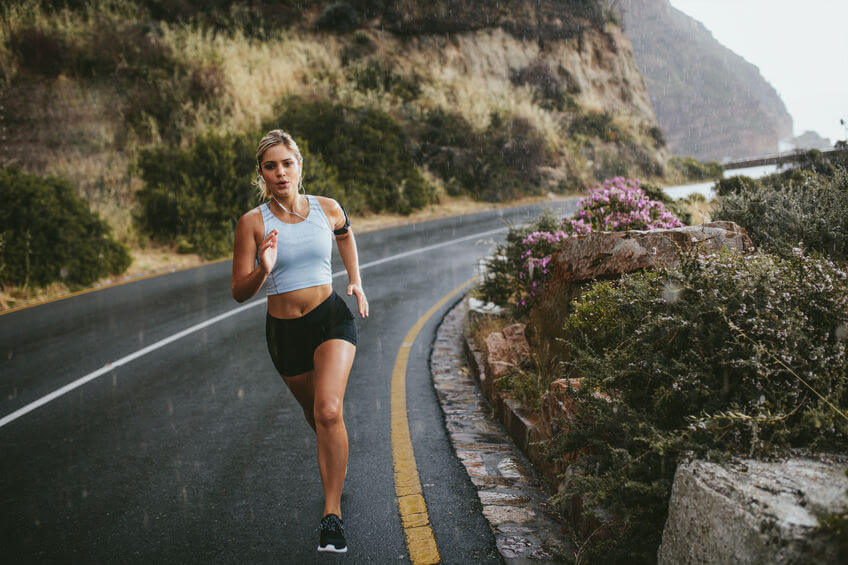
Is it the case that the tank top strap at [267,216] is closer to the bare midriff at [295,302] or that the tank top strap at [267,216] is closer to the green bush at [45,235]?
the bare midriff at [295,302]

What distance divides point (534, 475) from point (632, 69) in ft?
160

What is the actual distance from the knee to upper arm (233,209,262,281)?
2.83 feet

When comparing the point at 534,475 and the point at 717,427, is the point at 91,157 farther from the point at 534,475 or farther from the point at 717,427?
the point at 717,427

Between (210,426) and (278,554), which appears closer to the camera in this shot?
(278,554)

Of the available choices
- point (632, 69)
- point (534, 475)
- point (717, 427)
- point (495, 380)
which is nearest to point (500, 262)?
point (495, 380)

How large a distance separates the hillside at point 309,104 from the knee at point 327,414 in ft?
40.1

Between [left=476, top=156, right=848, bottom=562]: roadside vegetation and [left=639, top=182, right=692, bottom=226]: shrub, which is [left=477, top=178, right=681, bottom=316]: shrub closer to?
[left=639, top=182, right=692, bottom=226]: shrub

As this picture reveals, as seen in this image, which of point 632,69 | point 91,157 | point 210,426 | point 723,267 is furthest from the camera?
point 632,69

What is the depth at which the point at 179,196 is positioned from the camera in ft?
48.7

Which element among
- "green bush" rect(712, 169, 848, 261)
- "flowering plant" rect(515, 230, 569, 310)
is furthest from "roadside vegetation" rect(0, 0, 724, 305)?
"green bush" rect(712, 169, 848, 261)

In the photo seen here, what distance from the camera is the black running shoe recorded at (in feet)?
10.0

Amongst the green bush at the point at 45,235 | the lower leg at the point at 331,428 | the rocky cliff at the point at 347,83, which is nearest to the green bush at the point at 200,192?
the rocky cliff at the point at 347,83

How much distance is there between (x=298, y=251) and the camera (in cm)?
342

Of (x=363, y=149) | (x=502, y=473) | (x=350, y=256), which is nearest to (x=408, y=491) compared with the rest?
(x=502, y=473)
